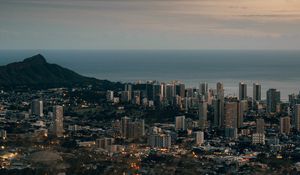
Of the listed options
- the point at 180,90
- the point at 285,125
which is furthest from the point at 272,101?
the point at 180,90

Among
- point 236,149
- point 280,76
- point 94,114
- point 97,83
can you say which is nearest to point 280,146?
point 236,149

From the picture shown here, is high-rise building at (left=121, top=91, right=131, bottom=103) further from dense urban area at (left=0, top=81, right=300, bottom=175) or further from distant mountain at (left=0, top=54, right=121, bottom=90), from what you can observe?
distant mountain at (left=0, top=54, right=121, bottom=90)

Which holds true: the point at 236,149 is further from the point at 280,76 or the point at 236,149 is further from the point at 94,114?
the point at 280,76

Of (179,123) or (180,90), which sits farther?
(180,90)

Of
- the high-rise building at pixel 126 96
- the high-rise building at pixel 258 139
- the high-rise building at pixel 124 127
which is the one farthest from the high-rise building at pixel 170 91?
the high-rise building at pixel 258 139

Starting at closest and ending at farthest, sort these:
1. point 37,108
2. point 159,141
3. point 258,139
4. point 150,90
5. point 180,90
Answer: point 159,141 → point 258,139 → point 37,108 → point 180,90 → point 150,90

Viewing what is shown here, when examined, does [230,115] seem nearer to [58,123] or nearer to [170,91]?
[58,123]
